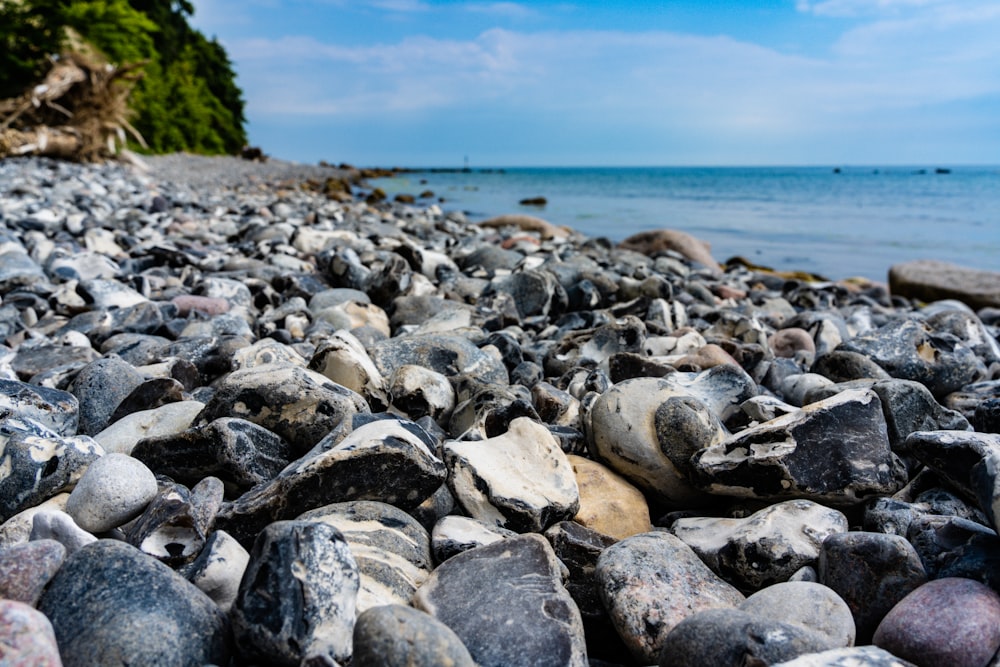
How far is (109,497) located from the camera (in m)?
1.63

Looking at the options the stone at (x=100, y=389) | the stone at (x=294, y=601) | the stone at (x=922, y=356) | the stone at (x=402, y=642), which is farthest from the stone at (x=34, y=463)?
the stone at (x=922, y=356)

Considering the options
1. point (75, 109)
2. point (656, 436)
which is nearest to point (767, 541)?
point (656, 436)

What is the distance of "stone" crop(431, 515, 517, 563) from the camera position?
1.65 m

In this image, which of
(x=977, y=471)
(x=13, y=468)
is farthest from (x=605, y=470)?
(x=13, y=468)

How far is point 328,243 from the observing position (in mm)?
6156

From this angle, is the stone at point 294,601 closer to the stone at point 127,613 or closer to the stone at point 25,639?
the stone at point 127,613

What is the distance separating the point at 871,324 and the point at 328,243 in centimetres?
433

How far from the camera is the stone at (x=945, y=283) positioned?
23.9ft

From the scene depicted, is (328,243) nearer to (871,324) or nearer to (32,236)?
(32,236)

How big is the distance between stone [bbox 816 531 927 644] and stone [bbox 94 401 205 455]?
5.94 ft

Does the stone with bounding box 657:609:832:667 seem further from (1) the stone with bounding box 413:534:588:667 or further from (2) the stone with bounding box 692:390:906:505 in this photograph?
(2) the stone with bounding box 692:390:906:505

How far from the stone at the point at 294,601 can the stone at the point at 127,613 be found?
0.24 feet

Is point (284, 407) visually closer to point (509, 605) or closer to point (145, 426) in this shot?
point (145, 426)

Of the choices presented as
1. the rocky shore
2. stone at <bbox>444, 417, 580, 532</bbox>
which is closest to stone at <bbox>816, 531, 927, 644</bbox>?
the rocky shore
